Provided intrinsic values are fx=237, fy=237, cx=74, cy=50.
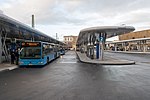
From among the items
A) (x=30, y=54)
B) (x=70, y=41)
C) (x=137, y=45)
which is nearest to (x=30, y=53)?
(x=30, y=54)

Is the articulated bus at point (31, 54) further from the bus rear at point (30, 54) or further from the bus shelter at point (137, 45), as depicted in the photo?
the bus shelter at point (137, 45)

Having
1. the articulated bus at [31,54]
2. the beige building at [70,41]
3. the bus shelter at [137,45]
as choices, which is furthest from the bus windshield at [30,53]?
the beige building at [70,41]

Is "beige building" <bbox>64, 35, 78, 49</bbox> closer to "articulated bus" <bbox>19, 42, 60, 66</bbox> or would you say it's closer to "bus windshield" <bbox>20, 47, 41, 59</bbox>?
"articulated bus" <bbox>19, 42, 60, 66</bbox>

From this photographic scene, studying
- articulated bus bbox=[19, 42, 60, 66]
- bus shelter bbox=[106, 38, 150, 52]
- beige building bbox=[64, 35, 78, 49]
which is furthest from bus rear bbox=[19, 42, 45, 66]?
beige building bbox=[64, 35, 78, 49]

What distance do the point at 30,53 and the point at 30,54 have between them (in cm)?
11

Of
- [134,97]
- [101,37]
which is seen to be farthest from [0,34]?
[134,97]

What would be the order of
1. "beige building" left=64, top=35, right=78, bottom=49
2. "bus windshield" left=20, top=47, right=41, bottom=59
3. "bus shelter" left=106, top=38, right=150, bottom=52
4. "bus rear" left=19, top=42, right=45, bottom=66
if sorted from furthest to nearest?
"beige building" left=64, top=35, right=78, bottom=49, "bus shelter" left=106, top=38, right=150, bottom=52, "bus windshield" left=20, top=47, right=41, bottom=59, "bus rear" left=19, top=42, right=45, bottom=66

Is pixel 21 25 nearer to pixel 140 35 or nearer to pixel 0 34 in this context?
pixel 0 34

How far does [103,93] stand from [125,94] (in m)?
0.82

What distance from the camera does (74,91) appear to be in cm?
948

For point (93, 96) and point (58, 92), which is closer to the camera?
point (93, 96)

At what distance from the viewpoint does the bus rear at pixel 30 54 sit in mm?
22297

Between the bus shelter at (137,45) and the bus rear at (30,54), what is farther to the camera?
the bus shelter at (137,45)

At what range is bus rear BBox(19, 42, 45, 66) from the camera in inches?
878
